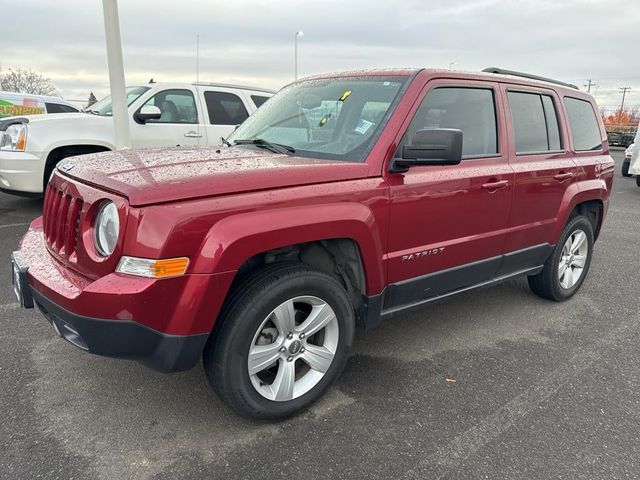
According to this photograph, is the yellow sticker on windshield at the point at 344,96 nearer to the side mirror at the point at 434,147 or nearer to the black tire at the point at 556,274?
the side mirror at the point at 434,147

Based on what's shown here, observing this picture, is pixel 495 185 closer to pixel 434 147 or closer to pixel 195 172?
pixel 434 147

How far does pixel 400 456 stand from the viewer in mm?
2354

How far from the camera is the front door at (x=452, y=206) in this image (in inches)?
113

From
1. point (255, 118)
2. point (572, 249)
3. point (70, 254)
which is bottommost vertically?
point (572, 249)

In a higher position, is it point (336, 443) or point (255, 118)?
point (255, 118)

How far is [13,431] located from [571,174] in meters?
4.20

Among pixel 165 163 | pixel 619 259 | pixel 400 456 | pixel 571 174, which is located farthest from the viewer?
pixel 619 259

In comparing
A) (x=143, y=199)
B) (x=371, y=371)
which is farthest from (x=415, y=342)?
(x=143, y=199)

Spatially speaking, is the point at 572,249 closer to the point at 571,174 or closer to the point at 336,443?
the point at 571,174

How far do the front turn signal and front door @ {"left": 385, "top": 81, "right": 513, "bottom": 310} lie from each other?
48.5 inches

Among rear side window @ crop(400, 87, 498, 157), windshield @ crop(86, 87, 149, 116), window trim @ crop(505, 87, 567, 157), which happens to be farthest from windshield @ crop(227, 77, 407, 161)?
windshield @ crop(86, 87, 149, 116)

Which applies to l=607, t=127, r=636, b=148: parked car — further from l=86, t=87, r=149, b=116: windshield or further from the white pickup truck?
l=86, t=87, r=149, b=116: windshield

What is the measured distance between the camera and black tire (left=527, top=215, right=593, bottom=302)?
4.19m

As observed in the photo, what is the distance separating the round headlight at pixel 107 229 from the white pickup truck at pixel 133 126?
14.1 feet
